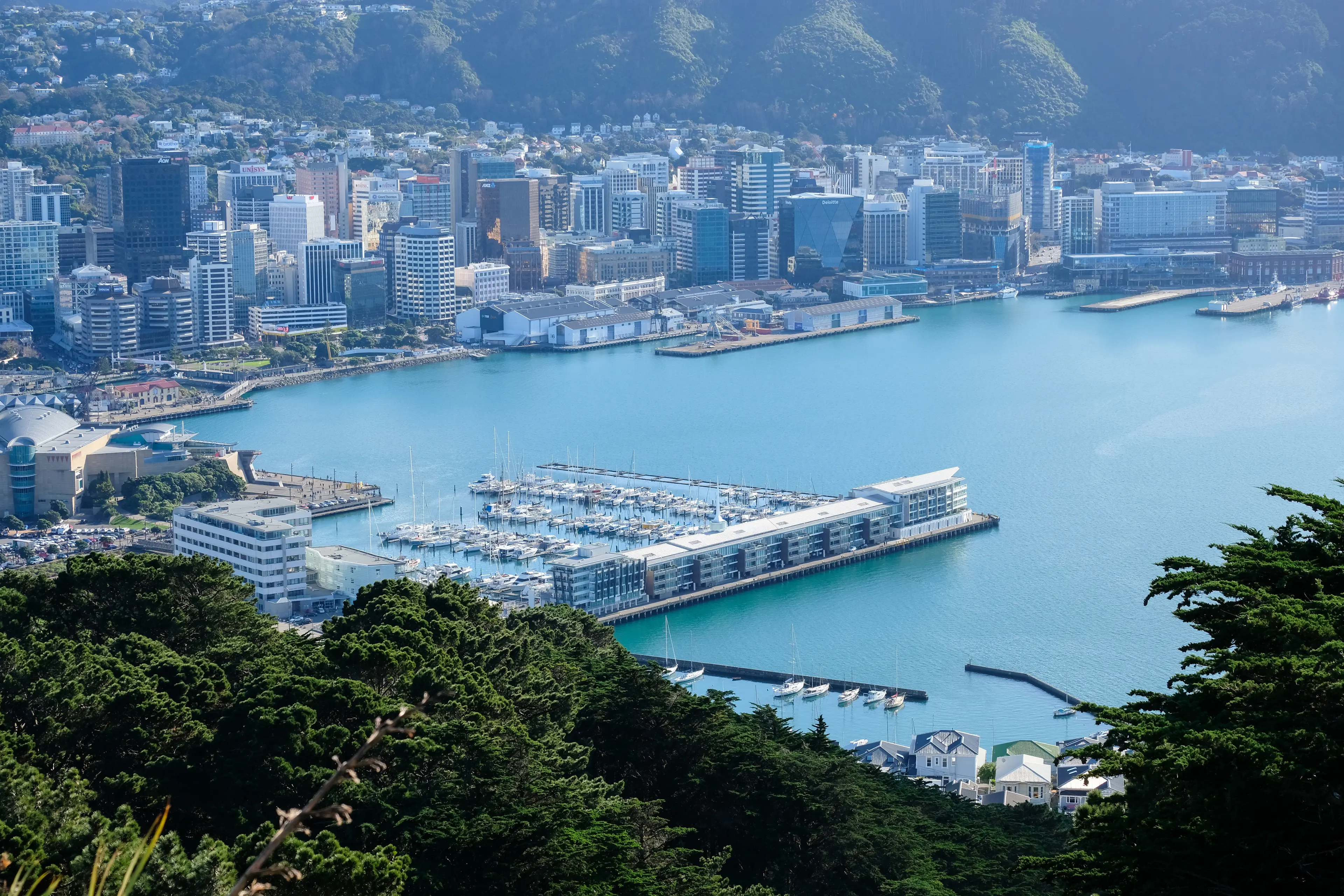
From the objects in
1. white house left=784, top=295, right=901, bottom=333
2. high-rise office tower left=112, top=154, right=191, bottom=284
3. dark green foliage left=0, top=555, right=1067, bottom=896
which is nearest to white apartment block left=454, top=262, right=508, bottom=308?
high-rise office tower left=112, top=154, right=191, bottom=284

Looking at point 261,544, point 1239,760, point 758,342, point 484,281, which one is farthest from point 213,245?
point 1239,760

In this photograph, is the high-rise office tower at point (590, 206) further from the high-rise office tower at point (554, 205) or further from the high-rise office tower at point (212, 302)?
the high-rise office tower at point (212, 302)

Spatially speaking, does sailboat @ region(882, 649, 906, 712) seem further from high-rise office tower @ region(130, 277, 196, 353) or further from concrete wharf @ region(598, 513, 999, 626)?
high-rise office tower @ region(130, 277, 196, 353)

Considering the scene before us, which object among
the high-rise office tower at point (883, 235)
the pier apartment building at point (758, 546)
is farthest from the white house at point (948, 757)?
the high-rise office tower at point (883, 235)

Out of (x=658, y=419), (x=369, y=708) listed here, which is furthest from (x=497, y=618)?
(x=658, y=419)

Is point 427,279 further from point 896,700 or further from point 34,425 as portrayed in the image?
point 896,700

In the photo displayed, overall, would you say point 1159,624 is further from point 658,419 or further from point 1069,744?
point 658,419
